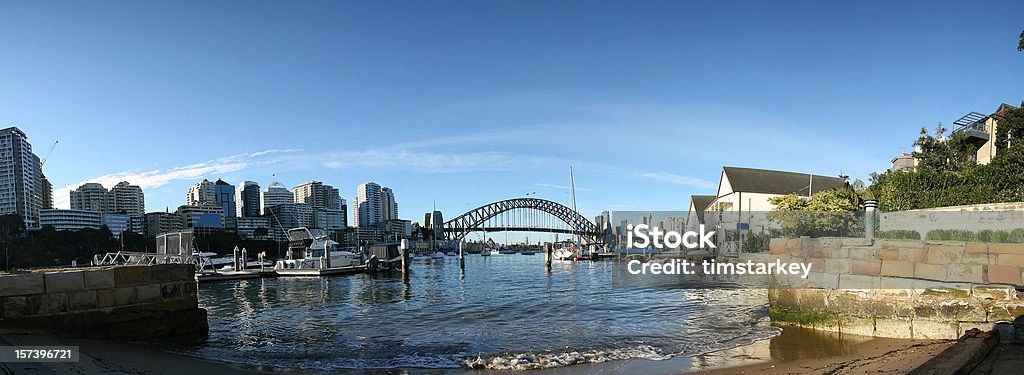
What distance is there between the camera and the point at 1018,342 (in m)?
6.98

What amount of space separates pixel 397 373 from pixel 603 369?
10.9 ft

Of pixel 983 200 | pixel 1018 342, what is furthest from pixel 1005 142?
pixel 1018 342

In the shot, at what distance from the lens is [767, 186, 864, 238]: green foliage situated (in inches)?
1089

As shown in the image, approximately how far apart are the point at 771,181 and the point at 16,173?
12327 centimetres

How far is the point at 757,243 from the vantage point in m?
37.7

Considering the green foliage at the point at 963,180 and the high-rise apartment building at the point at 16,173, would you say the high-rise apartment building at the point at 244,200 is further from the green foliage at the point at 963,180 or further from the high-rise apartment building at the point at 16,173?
the green foliage at the point at 963,180

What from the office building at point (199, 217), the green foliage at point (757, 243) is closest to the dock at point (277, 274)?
the green foliage at point (757, 243)

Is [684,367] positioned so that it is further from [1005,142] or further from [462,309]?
[1005,142]

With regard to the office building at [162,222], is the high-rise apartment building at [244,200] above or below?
above

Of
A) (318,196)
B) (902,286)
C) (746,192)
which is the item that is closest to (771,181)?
(746,192)

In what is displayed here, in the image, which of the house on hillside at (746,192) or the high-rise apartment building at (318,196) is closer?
the house on hillside at (746,192)

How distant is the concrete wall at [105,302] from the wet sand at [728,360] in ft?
2.71

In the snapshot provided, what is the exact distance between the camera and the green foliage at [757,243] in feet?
115

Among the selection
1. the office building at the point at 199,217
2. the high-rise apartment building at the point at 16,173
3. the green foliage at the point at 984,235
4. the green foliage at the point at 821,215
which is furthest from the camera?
the office building at the point at 199,217
